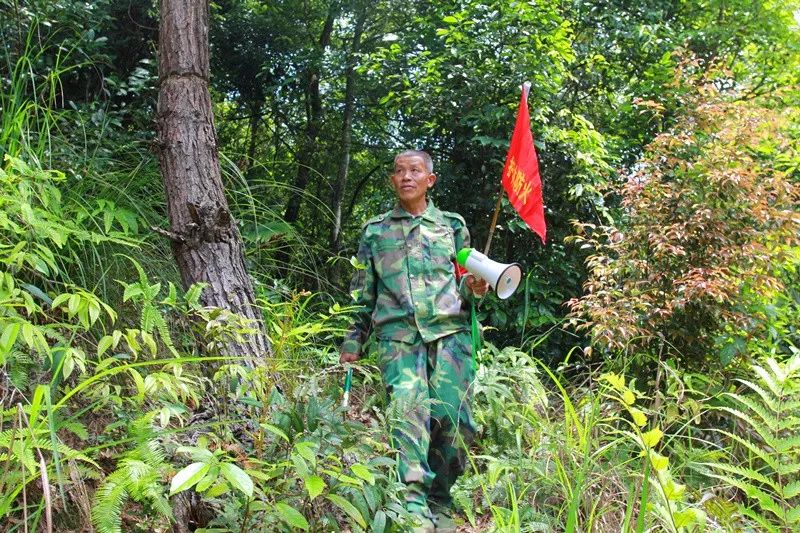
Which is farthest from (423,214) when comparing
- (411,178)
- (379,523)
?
(379,523)

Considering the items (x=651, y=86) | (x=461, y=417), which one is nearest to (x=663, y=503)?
(x=461, y=417)

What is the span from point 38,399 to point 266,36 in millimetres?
6134

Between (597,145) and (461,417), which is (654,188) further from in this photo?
(461,417)

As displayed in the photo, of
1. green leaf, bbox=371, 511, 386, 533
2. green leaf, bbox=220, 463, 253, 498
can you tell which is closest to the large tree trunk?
green leaf, bbox=371, 511, 386, 533

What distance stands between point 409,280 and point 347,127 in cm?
410

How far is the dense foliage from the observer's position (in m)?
2.04

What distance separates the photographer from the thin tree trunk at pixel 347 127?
6844mm

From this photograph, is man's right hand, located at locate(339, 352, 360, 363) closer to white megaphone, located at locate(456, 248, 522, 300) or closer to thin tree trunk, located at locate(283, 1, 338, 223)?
white megaphone, located at locate(456, 248, 522, 300)

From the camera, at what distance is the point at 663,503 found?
1871mm

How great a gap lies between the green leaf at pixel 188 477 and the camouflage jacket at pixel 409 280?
5.68 ft

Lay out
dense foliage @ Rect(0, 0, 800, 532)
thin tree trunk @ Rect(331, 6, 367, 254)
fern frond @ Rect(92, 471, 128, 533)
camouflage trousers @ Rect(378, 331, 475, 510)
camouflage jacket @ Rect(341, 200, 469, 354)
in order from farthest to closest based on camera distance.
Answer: thin tree trunk @ Rect(331, 6, 367, 254), camouflage jacket @ Rect(341, 200, 469, 354), camouflage trousers @ Rect(378, 331, 475, 510), dense foliage @ Rect(0, 0, 800, 532), fern frond @ Rect(92, 471, 128, 533)

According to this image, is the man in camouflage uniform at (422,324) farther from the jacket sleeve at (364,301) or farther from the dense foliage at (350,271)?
the dense foliage at (350,271)

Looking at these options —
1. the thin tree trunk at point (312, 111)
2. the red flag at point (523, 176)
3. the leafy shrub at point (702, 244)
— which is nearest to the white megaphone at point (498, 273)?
the red flag at point (523, 176)

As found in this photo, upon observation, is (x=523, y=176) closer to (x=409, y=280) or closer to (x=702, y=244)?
(x=409, y=280)
